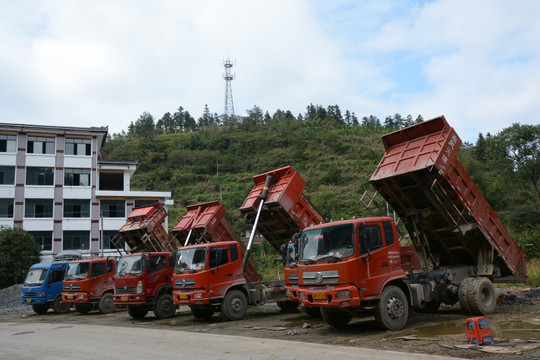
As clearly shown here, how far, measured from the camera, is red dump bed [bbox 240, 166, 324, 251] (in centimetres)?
1412

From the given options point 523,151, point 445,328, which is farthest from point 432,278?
point 523,151

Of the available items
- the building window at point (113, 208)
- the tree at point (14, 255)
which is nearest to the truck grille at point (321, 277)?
the tree at point (14, 255)

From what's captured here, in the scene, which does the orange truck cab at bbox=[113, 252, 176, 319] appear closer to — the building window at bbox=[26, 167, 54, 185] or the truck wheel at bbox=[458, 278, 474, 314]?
the truck wheel at bbox=[458, 278, 474, 314]

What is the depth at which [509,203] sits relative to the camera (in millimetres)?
48031

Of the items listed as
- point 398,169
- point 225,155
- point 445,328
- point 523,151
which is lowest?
point 445,328

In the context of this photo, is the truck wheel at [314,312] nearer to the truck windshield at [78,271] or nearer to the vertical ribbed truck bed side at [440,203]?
the vertical ribbed truck bed side at [440,203]

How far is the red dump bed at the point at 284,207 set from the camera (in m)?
14.1

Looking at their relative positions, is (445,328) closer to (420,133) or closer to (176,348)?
(420,133)

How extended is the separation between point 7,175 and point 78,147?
5.87 meters

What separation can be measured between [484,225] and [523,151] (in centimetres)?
2754

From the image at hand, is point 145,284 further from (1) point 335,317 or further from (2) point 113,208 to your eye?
(2) point 113,208

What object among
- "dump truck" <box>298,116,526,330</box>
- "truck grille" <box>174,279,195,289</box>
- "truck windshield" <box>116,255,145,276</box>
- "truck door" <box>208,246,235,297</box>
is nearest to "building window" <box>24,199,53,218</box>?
"truck windshield" <box>116,255,145,276</box>

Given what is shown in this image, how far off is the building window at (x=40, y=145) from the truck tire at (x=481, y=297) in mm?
36470

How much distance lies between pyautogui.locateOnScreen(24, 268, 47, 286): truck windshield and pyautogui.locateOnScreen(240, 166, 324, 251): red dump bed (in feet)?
36.8
